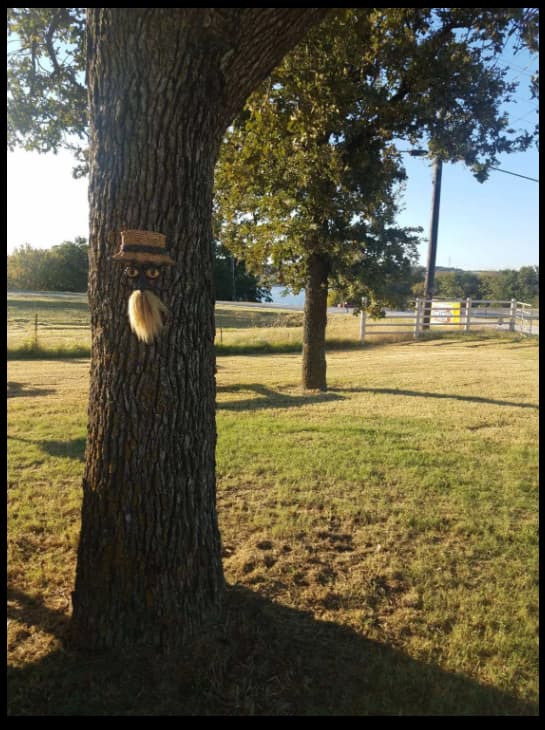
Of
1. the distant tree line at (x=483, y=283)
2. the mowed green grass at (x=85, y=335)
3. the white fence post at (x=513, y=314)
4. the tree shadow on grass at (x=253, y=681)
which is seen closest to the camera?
the tree shadow on grass at (x=253, y=681)

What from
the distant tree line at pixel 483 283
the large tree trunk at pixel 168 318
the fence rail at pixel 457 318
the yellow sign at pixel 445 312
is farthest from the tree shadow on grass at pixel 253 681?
the distant tree line at pixel 483 283

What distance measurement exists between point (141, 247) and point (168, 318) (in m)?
0.36

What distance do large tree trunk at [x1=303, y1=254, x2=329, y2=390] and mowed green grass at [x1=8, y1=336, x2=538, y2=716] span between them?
2386 mm

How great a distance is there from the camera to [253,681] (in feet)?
7.72

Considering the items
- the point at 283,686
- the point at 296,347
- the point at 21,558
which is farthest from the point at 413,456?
the point at 296,347

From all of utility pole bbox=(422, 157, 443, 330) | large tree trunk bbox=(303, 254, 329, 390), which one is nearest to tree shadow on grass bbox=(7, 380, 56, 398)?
large tree trunk bbox=(303, 254, 329, 390)

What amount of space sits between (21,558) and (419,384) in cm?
838

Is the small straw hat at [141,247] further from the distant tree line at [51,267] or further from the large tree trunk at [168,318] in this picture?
the distant tree line at [51,267]

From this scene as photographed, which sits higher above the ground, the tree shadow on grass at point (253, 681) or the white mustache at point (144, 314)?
the white mustache at point (144, 314)

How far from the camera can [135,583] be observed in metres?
2.52

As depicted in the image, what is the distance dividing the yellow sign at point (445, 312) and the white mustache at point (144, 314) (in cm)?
1982

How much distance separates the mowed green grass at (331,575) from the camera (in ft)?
7.59

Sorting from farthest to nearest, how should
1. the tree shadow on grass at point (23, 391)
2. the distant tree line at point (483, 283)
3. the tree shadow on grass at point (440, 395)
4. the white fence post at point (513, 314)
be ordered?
the distant tree line at point (483, 283) → the white fence post at point (513, 314) → the tree shadow on grass at point (23, 391) → the tree shadow on grass at point (440, 395)
